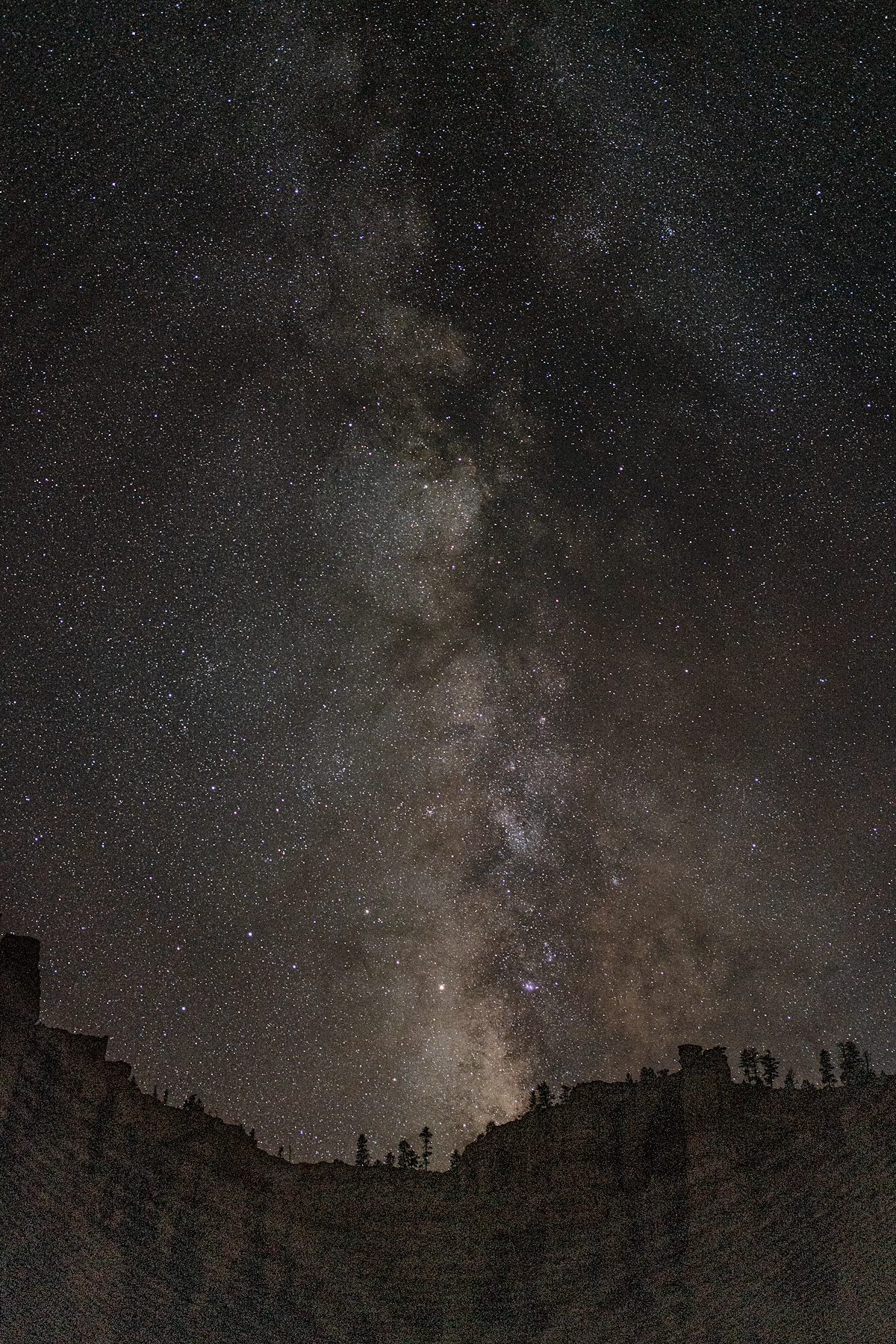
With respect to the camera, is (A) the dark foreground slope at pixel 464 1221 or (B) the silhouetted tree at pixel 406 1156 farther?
(B) the silhouetted tree at pixel 406 1156

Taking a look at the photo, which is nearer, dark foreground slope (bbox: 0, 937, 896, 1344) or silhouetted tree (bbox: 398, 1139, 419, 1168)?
dark foreground slope (bbox: 0, 937, 896, 1344)

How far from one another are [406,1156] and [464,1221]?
35.7ft

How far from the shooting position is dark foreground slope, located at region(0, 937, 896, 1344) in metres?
35.5

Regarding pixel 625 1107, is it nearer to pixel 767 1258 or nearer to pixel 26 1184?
pixel 767 1258

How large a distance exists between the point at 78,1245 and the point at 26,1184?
2.46 meters

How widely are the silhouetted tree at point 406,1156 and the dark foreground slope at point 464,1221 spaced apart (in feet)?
27.7

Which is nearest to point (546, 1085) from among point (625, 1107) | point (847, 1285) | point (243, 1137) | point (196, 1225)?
point (625, 1107)

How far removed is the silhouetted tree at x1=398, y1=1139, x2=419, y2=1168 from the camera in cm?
5634

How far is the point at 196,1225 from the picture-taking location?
4231 centimetres

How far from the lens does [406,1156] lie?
57250 mm

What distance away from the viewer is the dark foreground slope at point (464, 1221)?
116ft

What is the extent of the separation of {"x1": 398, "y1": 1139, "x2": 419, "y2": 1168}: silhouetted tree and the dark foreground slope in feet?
27.7

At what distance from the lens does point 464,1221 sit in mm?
46781

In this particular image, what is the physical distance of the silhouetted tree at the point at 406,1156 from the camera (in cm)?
5634
